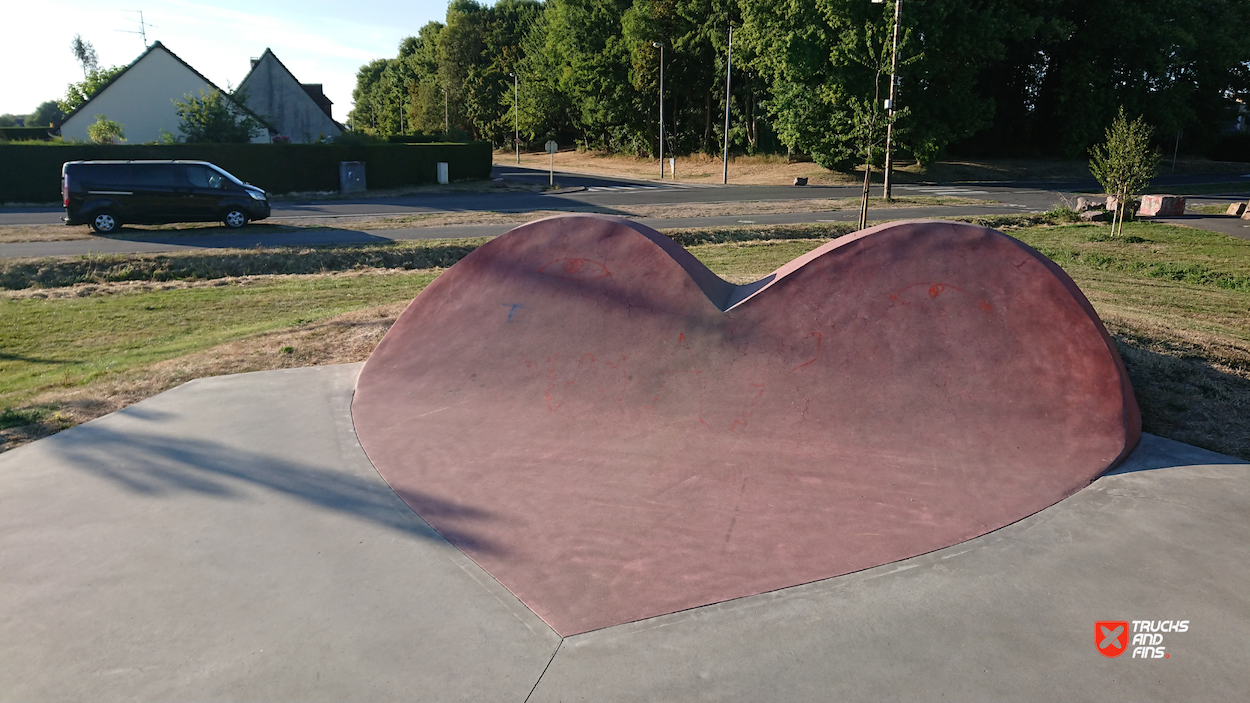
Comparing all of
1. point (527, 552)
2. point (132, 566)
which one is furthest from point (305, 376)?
point (527, 552)

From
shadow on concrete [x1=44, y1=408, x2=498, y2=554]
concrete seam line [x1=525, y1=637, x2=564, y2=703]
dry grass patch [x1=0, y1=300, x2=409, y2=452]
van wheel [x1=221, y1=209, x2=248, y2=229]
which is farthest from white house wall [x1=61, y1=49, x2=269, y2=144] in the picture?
concrete seam line [x1=525, y1=637, x2=564, y2=703]

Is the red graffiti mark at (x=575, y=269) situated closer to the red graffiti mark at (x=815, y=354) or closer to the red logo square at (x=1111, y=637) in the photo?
the red graffiti mark at (x=815, y=354)

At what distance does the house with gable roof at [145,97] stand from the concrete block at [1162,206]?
3539 cm

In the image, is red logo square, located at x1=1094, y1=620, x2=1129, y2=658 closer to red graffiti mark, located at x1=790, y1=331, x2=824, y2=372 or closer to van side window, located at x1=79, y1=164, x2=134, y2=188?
red graffiti mark, located at x1=790, y1=331, x2=824, y2=372

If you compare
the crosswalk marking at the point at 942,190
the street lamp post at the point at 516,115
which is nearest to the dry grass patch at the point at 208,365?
the crosswalk marking at the point at 942,190

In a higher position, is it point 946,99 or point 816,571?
point 946,99

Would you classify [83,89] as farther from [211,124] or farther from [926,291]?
[926,291]

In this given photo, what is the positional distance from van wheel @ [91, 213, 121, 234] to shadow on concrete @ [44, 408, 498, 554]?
16978mm

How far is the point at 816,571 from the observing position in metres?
4.54

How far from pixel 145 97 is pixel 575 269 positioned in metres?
39.2

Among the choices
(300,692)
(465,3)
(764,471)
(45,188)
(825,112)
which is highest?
(465,3)

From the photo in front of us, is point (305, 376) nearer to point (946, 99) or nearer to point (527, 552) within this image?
point (527, 552)

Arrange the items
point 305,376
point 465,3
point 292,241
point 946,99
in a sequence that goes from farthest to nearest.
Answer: point 465,3 → point 946,99 → point 292,241 → point 305,376

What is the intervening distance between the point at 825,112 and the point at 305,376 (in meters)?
38.4
